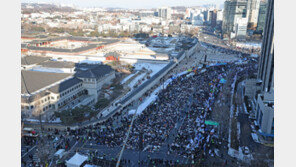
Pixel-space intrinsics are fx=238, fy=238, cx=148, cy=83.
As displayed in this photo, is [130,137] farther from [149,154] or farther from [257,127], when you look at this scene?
[257,127]

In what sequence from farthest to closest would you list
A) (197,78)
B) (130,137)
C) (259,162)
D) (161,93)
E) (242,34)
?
(242,34), (197,78), (161,93), (130,137), (259,162)

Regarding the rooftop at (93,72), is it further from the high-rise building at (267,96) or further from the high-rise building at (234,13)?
the high-rise building at (234,13)

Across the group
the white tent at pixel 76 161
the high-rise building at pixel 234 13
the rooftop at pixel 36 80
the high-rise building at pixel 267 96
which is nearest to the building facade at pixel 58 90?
the rooftop at pixel 36 80

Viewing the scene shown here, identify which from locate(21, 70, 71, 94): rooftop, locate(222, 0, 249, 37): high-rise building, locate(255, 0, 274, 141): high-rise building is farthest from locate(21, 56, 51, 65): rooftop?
locate(222, 0, 249, 37): high-rise building

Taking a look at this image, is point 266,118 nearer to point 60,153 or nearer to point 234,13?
point 60,153

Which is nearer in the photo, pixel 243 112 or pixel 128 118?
pixel 128 118

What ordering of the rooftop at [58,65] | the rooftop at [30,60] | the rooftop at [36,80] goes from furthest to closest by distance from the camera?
the rooftop at [30,60] < the rooftop at [58,65] < the rooftop at [36,80]

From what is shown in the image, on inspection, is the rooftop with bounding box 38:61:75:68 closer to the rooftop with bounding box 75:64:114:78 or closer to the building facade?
the rooftop with bounding box 75:64:114:78

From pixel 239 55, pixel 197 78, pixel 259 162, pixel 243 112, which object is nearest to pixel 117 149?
pixel 259 162
